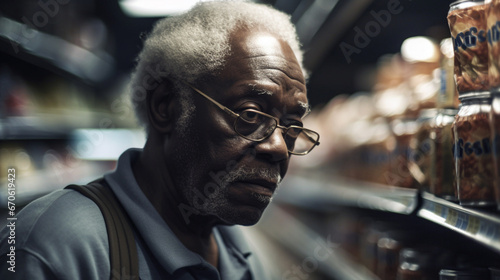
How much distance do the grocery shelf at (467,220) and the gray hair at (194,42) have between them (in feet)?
1.86

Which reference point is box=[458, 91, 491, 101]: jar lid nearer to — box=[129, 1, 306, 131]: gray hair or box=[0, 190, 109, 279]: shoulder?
box=[129, 1, 306, 131]: gray hair

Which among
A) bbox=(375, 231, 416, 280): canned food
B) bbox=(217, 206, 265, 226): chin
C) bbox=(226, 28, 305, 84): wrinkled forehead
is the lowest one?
bbox=(375, 231, 416, 280): canned food

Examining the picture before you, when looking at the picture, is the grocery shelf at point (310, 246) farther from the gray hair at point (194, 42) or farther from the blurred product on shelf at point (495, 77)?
the blurred product on shelf at point (495, 77)

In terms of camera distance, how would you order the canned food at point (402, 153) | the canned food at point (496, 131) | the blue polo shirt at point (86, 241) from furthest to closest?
the canned food at point (402, 153) → the blue polo shirt at point (86, 241) → the canned food at point (496, 131)

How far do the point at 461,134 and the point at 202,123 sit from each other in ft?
1.89

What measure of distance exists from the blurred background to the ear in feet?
0.88

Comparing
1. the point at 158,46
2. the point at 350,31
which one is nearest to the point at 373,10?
the point at 350,31

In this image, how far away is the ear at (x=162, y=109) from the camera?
1246mm

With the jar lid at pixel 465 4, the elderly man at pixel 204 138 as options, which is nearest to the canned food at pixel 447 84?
the jar lid at pixel 465 4

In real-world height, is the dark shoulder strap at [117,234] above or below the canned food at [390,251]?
above

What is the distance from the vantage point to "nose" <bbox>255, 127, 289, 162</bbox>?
116 cm

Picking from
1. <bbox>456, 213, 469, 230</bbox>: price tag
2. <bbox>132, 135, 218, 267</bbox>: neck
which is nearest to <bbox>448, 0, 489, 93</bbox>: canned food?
<bbox>456, 213, 469, 230</bbox>: price tag

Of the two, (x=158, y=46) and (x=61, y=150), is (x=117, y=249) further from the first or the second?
(x=61, y=150)

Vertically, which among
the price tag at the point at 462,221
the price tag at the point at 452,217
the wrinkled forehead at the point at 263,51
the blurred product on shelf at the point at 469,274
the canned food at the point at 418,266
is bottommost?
the canned food at the point at 418,266
